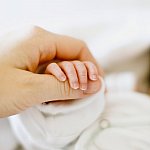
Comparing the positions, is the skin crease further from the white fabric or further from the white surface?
the white surface

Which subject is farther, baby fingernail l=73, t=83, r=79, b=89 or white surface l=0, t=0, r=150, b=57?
white surface l=0, t=0, r=150, b=57

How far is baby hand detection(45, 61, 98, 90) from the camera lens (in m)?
0.51

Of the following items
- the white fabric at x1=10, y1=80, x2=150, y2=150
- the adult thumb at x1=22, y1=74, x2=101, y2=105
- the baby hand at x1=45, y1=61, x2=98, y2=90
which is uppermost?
the baby hand at x1=45, y1=61, x2=98, y2=90

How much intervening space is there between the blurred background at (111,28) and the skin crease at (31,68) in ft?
0.54

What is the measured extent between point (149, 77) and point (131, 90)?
0.07 m

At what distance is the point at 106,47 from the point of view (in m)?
0.78

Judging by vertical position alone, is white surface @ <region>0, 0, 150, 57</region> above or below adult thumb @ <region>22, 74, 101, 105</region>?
above

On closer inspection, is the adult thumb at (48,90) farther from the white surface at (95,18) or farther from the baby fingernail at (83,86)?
the white surface at (95,18)

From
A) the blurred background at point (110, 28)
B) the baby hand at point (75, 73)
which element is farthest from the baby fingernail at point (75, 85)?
the blurred background at point (110, 28)

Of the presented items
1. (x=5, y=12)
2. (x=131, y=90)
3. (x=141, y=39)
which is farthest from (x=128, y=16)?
(x=5, y=12)

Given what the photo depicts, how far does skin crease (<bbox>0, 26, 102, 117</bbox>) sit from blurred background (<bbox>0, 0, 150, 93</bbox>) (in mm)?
163

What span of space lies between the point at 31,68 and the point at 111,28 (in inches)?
12.4

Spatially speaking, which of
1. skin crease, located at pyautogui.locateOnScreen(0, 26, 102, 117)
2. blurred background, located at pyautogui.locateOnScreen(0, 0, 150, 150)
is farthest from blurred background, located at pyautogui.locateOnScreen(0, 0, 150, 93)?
skin crease, located at pyautogui.locateOnScreen(0, 26, 102, 117)

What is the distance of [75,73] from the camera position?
51cm
